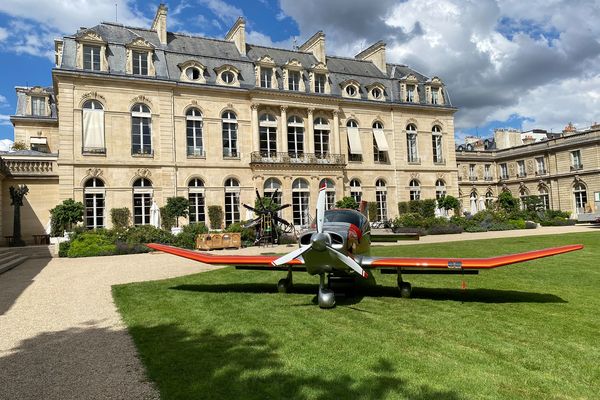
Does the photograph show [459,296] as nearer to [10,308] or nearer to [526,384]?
[526,384]

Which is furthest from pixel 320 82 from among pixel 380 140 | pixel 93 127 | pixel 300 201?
pixel 93 127

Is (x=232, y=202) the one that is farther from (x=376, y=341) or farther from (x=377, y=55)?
(x=376, y=341)

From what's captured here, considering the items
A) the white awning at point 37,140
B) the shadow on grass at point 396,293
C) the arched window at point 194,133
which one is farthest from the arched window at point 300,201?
the white awning at point 37,140

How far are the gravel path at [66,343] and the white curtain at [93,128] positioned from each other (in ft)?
47.2

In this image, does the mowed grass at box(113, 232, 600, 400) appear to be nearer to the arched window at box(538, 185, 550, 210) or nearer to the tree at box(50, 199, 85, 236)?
the tree at box(50, 199, 85, 236)

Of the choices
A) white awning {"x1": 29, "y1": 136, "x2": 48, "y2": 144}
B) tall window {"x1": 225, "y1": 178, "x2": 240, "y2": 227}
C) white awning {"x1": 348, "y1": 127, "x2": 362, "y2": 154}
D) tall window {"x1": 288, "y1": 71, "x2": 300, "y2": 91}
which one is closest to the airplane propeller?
tall window {"x1": 225, "y1": 178, "x2": 240, "y2": 227}

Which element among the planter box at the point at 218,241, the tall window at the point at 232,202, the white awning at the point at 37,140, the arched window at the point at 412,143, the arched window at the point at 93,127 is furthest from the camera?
the arched window at the point at 412,143

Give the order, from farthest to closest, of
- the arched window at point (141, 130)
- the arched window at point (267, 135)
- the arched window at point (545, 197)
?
1. the arched window at point (545, 197)
2. the arched window at point (267, 135)
3. the arched window at point (141, 130)

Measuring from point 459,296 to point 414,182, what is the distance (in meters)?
27.4

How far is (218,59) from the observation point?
2805cm

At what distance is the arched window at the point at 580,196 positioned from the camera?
39.0 m

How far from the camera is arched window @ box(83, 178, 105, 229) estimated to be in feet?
77.0

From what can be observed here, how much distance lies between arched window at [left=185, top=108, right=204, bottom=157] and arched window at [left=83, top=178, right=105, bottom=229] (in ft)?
19.4

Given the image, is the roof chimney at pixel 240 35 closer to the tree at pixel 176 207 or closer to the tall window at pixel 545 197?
the tree at pixel 176 207
